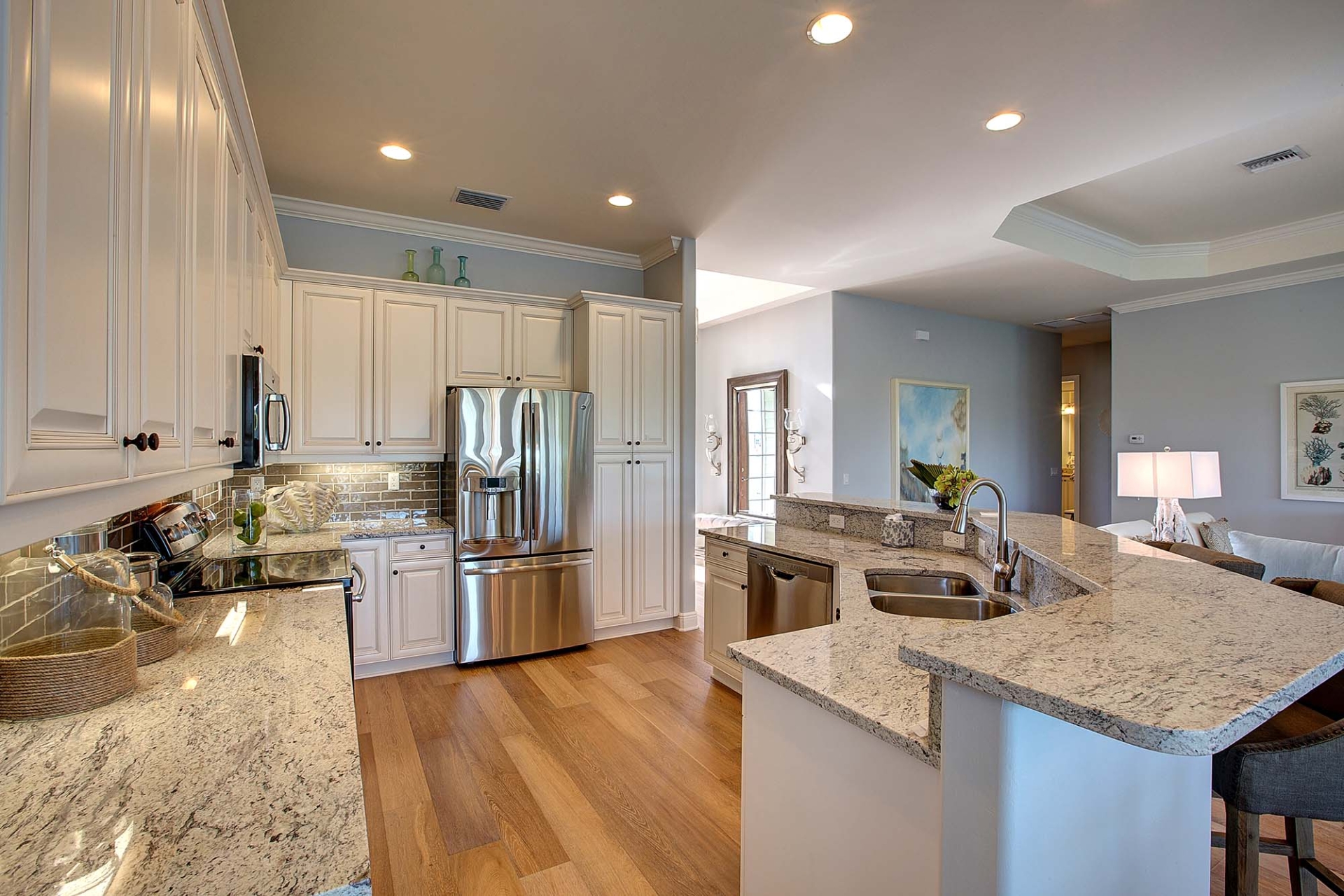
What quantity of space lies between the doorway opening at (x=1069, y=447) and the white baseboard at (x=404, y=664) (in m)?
7.63

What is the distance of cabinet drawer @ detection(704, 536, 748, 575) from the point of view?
313 centimetres

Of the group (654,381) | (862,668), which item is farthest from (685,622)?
(862,668)

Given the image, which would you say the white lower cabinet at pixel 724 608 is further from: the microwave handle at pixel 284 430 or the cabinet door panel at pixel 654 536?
the microwave handle at pixel 284 430

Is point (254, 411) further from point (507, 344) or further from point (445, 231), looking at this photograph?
point (445, 231)

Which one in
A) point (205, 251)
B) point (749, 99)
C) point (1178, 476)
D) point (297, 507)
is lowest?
point (297, 507)

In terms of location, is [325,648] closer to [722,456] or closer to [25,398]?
[25,398]

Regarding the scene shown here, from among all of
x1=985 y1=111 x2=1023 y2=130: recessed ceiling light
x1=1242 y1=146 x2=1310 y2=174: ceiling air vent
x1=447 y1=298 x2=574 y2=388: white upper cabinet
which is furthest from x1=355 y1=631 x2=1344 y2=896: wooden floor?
x1=1242 y1=146 x2=1310 y2=174: ceiling air vent

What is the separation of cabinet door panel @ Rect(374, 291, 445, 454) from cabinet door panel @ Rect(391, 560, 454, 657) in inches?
29.7

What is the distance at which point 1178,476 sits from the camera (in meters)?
3.91

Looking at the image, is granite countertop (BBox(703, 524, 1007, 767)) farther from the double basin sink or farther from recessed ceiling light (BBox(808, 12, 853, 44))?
recessed ceiling light (BBox(808, 12, 853, 44))

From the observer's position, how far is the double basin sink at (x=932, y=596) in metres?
2.02

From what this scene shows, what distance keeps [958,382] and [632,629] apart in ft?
15.5

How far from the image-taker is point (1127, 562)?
1.59m

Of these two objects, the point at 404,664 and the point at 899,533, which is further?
the point at 404,664
